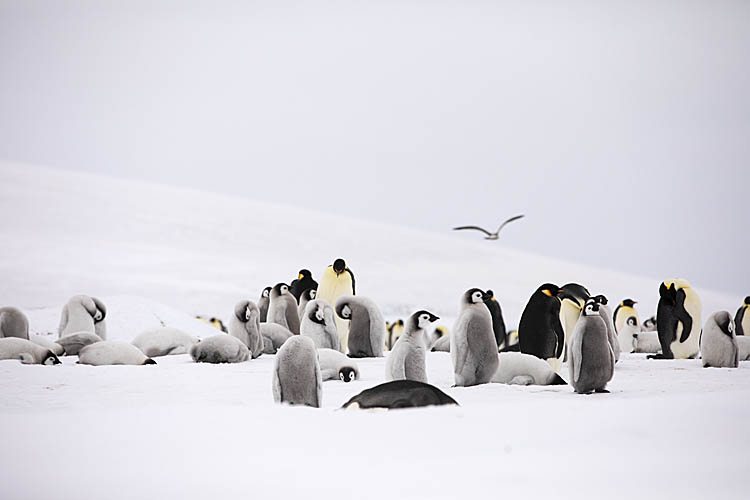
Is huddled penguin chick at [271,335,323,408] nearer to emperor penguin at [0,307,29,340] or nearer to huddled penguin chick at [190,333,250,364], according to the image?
huddled penguin chick at [190,333,250,364]

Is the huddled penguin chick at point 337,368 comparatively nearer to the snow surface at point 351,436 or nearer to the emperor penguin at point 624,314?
the snow surface at point 351,436

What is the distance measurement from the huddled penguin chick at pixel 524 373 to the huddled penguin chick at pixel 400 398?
1.70 metres

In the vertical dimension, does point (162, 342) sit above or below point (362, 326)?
below

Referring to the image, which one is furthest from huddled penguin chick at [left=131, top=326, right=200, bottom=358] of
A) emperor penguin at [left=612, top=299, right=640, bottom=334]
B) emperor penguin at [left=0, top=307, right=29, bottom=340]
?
emperor penguin at [left=612, top=299, right=640, bottom=334]

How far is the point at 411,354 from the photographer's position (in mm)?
4754

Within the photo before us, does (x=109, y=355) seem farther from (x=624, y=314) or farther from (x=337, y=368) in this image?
(x=624, y=314)

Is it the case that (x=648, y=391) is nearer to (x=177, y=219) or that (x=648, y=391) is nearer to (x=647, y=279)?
(x=177, y=219)

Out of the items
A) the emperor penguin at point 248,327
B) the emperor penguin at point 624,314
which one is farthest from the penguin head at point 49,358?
the emperor penguin at point 624,314

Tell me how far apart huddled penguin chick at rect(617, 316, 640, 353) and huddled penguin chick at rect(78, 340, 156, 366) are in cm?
545

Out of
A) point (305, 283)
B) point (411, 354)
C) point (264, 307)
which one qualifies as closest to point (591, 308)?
point (411, 354)

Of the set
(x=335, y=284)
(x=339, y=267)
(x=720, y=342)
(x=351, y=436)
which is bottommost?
(x=351, y=436)

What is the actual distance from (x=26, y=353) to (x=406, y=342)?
3039 millimetres

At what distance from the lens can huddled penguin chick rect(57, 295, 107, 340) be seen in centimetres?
805

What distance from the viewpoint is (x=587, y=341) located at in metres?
4.76
